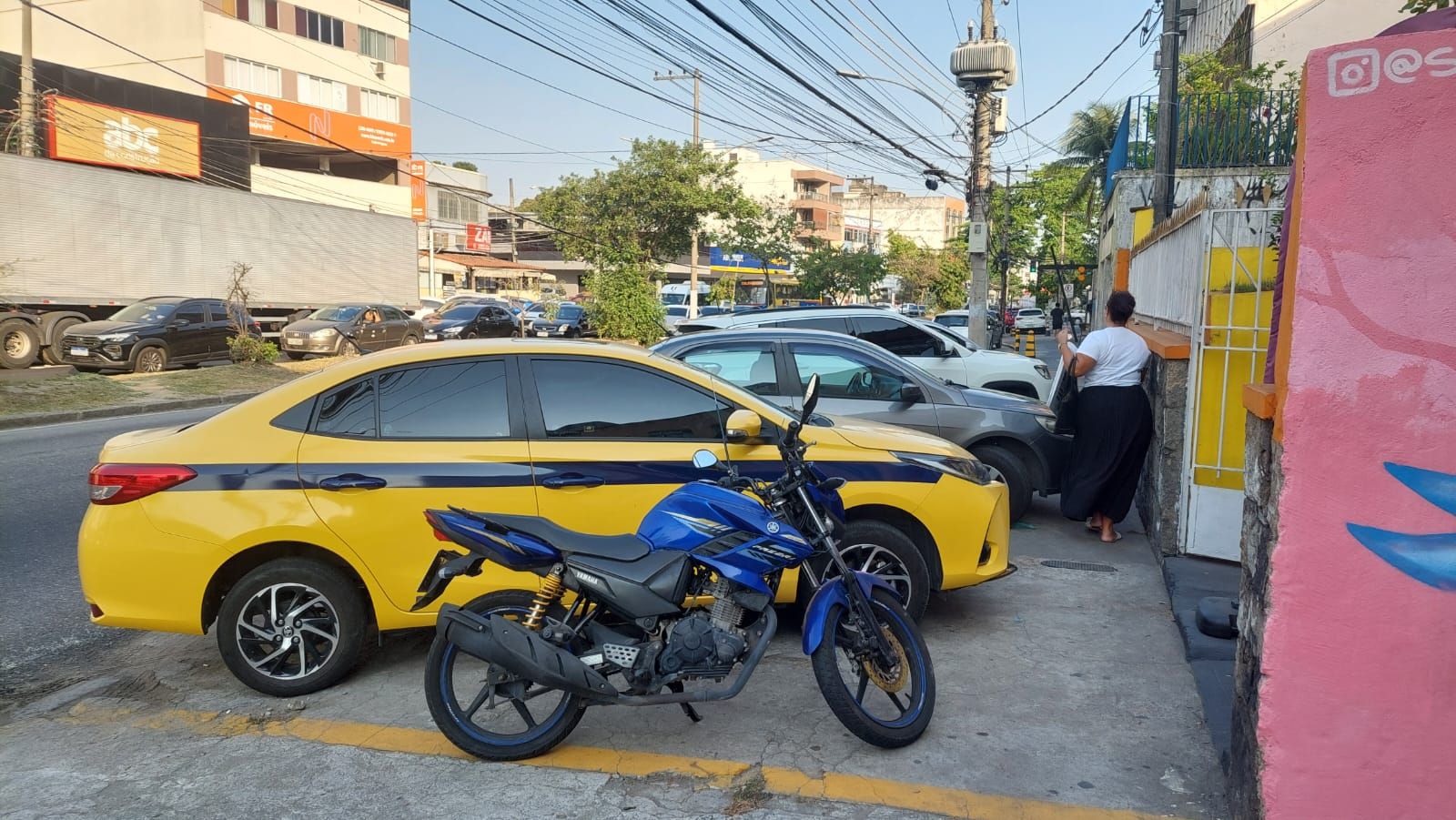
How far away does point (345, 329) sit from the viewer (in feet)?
85.1

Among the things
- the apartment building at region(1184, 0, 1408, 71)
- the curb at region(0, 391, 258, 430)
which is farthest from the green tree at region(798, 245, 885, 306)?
the curb at region(0, 391, 258, 430)

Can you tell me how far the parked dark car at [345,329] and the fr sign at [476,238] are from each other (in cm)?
4138

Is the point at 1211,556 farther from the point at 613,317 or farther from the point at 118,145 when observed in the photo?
the point at 118,145

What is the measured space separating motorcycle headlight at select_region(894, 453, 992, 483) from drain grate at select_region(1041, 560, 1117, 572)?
1.90 meters

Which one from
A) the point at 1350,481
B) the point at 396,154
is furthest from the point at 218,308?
the point at 396,154

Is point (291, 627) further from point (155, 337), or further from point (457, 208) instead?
point (457, 208)

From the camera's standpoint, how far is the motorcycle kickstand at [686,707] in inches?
160

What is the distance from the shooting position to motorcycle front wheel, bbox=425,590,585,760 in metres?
4.02

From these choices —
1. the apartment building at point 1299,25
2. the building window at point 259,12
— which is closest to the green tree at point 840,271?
the apartment building at point 1299,25

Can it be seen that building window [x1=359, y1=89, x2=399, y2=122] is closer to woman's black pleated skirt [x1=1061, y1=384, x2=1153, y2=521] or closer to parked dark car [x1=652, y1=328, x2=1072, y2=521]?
parked dark car [x1=652, y1=328, x2=1072, y2=521]

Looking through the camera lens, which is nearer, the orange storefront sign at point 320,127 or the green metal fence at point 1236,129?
the green metal fence at point 1236,129

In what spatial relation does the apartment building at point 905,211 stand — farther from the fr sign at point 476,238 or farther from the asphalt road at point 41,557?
the asphalt road at point 41,557

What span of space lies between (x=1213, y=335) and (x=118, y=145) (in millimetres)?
35954

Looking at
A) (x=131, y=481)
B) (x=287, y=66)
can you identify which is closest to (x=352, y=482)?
(x=131, y=481)
